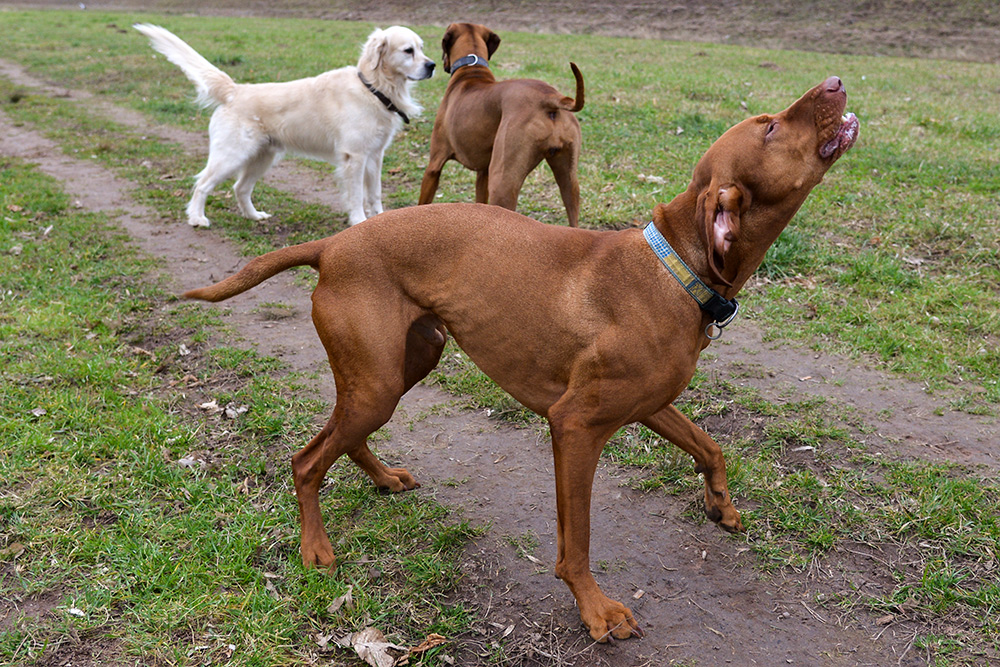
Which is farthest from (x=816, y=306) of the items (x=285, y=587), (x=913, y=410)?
(x=285, y=587)

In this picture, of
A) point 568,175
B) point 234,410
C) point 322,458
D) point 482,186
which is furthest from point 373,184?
point 322,458

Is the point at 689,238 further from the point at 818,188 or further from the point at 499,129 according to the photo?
the point at 818,188

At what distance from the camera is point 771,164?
8.13 ft

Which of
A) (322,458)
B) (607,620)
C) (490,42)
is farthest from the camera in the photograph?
(490,42)

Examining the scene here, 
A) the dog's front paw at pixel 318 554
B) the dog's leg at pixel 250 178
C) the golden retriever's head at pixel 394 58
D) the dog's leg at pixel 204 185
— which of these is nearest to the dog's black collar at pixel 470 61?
the golden retriever's head at pixel 394 58

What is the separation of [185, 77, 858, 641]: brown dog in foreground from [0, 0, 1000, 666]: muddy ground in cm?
22

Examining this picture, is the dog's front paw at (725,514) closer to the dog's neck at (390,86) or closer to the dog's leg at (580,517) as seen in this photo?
the dog's leg at (580,517)

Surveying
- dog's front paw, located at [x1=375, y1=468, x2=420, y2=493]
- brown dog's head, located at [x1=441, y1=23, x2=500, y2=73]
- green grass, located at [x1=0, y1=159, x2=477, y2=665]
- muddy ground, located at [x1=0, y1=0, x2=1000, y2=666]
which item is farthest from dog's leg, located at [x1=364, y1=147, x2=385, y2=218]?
dog's front paw, located at [x1=375, y1=468, x2=420, y2=493]

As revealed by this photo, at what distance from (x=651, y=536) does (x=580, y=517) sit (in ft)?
2.35

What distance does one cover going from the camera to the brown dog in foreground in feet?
8.23

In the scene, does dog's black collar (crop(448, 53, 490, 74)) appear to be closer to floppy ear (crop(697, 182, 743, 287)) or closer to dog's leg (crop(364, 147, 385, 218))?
dog's leg (crop(364, 147, 385, 218))

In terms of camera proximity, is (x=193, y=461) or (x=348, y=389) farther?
(x=193, y=461)

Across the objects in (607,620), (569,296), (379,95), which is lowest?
(607,620)

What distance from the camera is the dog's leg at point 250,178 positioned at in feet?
23.0
